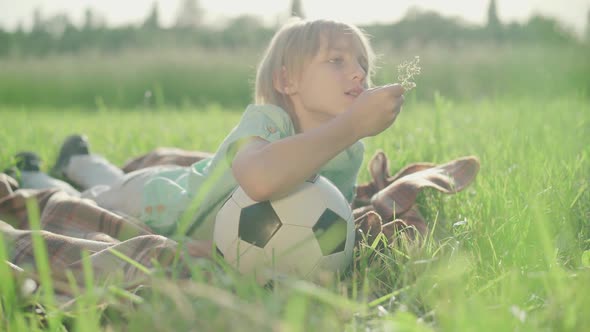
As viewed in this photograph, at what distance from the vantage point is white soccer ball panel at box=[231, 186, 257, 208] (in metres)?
1.95

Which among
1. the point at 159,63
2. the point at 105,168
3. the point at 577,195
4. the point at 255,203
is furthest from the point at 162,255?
the point at 159,63

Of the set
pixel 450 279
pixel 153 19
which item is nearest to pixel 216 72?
pixel 450 279

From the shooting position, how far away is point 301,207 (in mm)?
1913

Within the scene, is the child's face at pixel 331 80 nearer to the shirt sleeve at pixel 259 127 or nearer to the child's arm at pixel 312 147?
the shirt sleeve at pixel 259 127

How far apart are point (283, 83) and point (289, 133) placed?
238 mm

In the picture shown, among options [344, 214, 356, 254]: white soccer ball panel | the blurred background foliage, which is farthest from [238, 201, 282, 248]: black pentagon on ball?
the blurred background foliage

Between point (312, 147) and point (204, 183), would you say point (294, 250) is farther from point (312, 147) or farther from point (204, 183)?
point (204, 183)

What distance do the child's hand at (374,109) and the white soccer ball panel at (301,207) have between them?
0.84ft

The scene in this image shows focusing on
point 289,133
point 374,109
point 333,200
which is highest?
point 374,109

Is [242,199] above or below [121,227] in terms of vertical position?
above

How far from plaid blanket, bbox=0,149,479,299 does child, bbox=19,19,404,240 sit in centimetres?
20

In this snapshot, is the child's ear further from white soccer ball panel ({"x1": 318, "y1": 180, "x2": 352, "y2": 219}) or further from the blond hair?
white soccer ball panel ({"x1": 318, "y1": 180, "x2": 352, "y2": 219})

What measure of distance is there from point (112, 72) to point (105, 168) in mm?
10987

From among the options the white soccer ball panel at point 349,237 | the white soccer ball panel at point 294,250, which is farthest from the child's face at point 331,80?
the white soccer ball panel at point 294,250
